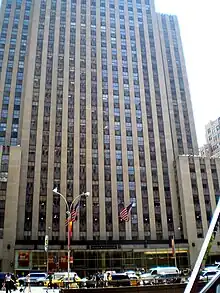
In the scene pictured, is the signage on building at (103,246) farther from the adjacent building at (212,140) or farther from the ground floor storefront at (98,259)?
the adjacent building at (212,140)

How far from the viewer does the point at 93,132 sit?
3297 inches

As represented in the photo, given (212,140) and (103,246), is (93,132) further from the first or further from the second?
(212,140)

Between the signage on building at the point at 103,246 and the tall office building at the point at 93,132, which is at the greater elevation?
the tall office building at the point at 93,132

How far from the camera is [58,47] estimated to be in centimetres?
9331

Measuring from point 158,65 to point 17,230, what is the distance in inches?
2505

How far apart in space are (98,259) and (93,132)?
32.2m

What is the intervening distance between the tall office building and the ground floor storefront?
22 centimetres

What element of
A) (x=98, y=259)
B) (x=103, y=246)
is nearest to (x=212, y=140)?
(x=103, y=246)

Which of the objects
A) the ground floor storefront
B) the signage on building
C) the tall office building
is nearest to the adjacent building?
the tall office building

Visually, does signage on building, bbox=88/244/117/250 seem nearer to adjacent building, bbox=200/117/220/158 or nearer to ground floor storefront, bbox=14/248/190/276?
ground floor storefront, bbox=14/248/190/276

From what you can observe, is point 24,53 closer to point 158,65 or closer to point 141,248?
point 158,65

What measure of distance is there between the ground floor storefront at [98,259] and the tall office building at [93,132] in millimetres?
220

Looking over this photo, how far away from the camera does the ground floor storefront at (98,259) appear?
64.5 meters

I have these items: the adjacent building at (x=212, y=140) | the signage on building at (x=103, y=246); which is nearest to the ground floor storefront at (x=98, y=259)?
the signage on building at (x=103, y=246)
